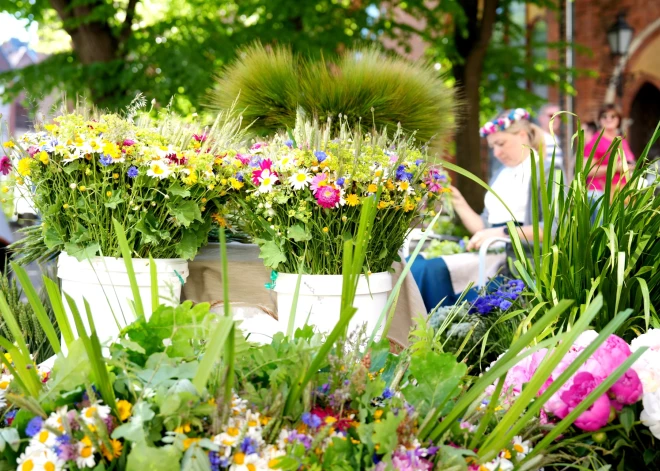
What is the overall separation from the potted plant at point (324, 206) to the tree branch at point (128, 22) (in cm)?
602

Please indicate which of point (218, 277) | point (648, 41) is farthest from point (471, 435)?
point (648, 41)

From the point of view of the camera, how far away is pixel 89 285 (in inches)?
61.3

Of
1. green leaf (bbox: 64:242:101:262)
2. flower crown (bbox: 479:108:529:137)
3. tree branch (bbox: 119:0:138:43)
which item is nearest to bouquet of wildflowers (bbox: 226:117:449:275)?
green leaf (bbox: 64:242:101:262)

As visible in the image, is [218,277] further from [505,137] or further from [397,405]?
[505,137]

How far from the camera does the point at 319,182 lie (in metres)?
1.49

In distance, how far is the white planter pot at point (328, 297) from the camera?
1.56 metres

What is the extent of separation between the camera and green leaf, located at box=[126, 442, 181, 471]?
890 millimetres

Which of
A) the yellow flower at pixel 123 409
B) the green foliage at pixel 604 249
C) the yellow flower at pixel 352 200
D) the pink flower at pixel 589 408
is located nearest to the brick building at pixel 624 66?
the green foliage at pixel 604 249

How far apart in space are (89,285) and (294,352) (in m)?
0.67

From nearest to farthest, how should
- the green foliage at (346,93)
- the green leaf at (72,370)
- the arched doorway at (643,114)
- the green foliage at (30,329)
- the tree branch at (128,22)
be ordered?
the green leaf at (72,370) < the green foliage at (30,329) < the green foliage at (346,93) < the tree branch at (128,22) < the arched doorway at (643,114)

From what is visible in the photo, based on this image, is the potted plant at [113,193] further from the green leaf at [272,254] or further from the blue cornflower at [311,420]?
the blue cornflower at [311,420]

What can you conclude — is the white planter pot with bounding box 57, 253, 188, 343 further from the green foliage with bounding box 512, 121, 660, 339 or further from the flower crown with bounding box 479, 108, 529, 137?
the flower crown with bounding box 479, 108, 529, 137

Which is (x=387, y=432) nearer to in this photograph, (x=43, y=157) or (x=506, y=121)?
(x=43, y=157)

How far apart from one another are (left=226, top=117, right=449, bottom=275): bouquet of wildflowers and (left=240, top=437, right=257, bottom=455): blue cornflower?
0.63 metres
